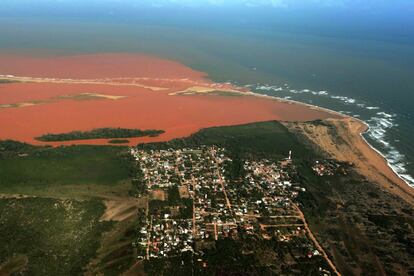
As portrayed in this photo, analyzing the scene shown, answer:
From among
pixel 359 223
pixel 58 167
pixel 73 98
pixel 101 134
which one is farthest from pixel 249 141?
pixel 73 98

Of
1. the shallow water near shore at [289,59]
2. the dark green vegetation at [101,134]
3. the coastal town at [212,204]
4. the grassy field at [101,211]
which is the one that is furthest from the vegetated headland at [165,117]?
the shallow water near shore at [289,59]

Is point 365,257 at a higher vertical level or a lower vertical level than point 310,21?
lower

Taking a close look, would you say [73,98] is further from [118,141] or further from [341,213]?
[341,213]

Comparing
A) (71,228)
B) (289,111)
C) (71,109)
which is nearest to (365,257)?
(71,228)

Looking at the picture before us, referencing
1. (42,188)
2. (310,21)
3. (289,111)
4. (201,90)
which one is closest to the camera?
(42,188)

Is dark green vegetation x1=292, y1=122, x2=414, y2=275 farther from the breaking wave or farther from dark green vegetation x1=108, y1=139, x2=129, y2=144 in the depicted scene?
dark green vegetation x1=108, y1=139, x2=129, y2=144

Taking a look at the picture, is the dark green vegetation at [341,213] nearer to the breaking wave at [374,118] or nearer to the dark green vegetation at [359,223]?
the dark green vegetation at [359,223]

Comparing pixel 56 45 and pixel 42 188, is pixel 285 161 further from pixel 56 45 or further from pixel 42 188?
pixel 56 45

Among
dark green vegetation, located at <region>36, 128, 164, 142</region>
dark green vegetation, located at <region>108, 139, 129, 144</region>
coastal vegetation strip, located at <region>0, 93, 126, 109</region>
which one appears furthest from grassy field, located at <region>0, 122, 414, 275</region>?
coastal vegetation strip, located at <region>0, 93, 126, 109</region>
